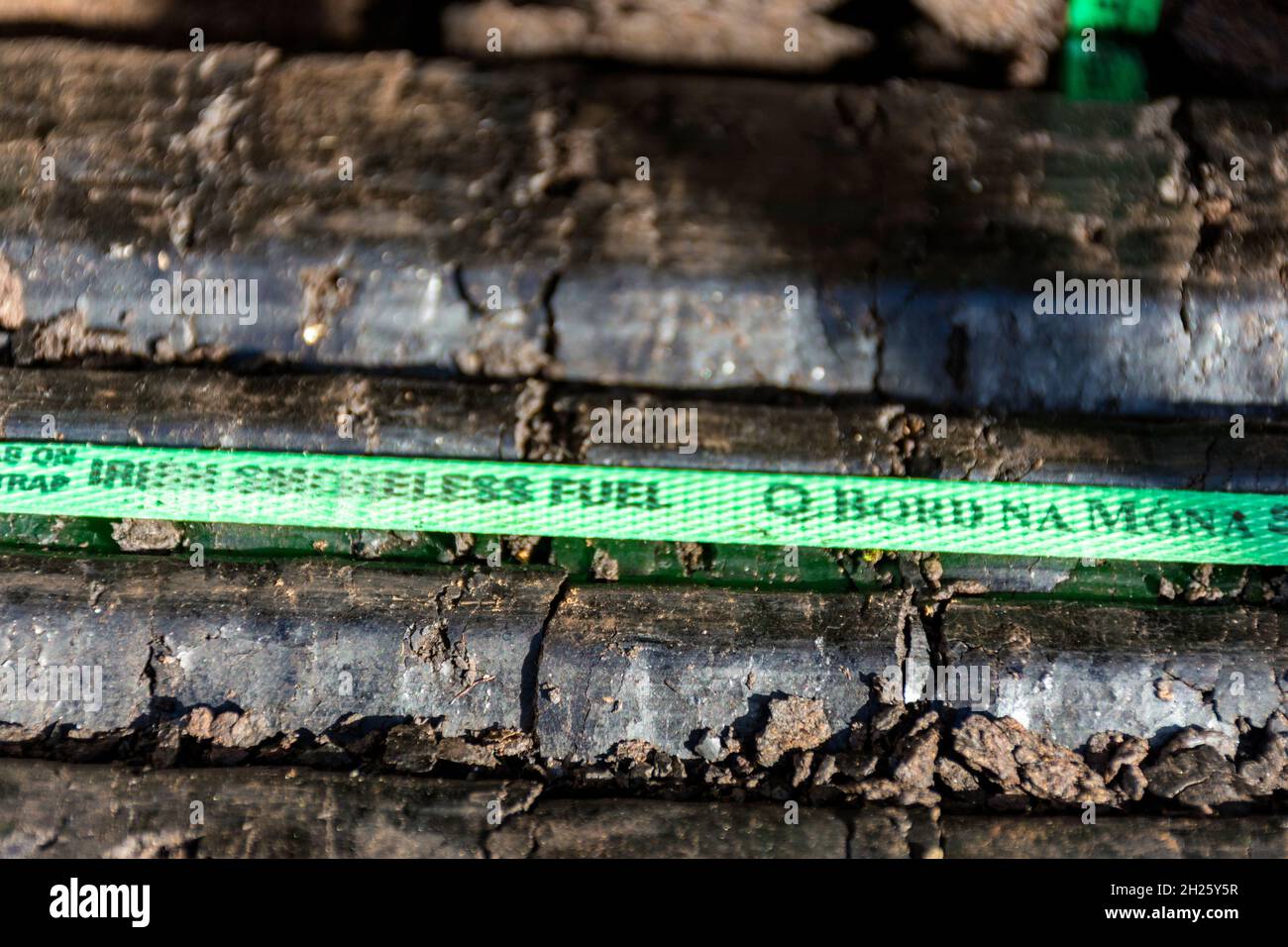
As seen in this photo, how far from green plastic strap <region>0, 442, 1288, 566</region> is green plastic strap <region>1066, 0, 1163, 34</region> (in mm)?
1382

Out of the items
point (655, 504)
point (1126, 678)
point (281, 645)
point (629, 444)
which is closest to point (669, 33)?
point (629, 444)

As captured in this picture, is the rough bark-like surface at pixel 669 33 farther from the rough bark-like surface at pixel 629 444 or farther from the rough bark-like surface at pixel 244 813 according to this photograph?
the rough bark-like surface at pixel 244 813

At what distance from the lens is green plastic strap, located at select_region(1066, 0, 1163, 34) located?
271 cm

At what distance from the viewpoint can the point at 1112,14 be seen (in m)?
2.71

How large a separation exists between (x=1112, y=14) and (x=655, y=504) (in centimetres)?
195

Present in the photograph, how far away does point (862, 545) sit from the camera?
229 cm

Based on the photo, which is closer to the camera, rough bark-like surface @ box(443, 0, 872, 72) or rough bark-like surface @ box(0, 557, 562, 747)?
rough bark-like surface @ box(0, 557, 562, 747)

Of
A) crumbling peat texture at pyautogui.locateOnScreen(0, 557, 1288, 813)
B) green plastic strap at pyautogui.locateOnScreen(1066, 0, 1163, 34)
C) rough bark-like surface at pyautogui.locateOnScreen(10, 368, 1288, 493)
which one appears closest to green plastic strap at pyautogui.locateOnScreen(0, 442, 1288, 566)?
rough bark-like surface at pyautogui.locateOnScreen(10, 368, 1288, 493)

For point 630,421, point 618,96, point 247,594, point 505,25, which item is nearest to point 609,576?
point 630,421

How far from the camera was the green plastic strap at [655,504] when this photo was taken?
2.30 metres

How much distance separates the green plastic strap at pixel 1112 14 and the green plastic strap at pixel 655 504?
1.38 meters

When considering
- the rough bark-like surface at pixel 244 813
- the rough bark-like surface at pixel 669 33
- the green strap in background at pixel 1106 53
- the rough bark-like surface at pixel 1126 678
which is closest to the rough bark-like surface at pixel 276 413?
the rough bark-like surface at pixel 244 813

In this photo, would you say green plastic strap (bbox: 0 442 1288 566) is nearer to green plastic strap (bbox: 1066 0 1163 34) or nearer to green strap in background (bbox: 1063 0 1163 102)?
green strap in background (bbox: 1063 0 1163 102)
